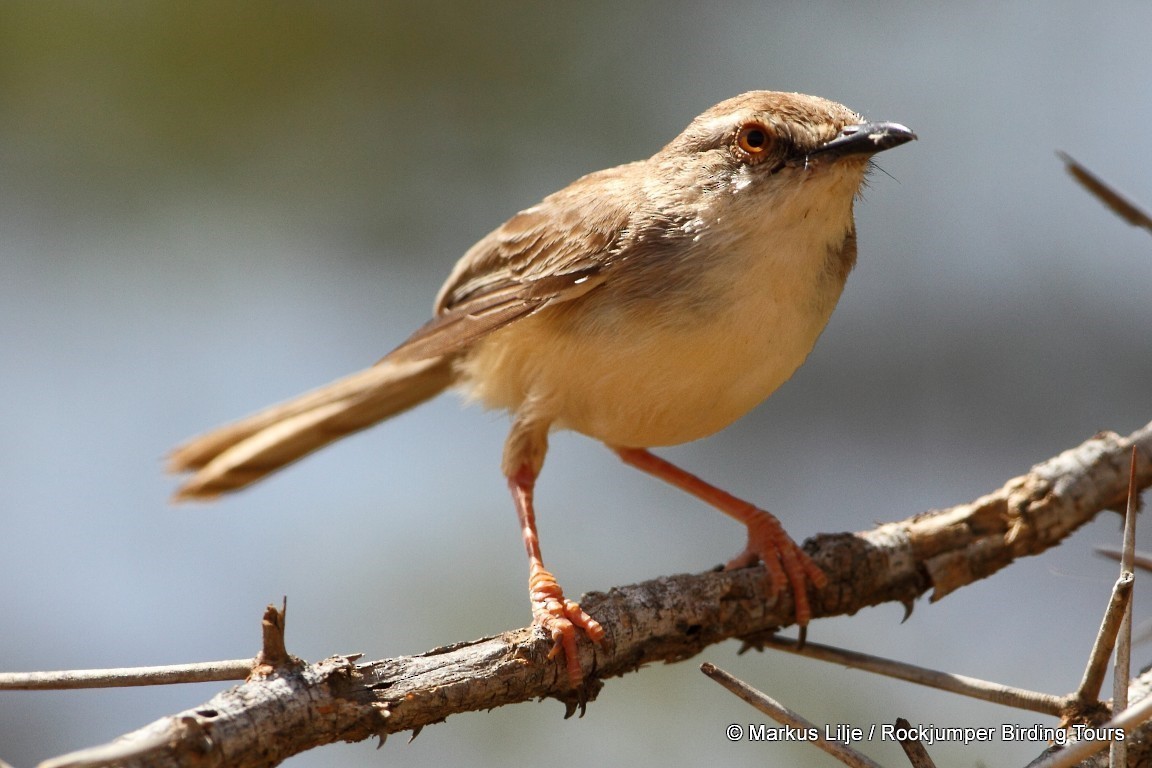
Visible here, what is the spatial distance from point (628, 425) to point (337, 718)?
82.5 inches

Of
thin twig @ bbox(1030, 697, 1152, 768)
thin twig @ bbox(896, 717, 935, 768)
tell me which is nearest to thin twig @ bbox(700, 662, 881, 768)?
thin twig @ bbox(896, 717, 935, 768)

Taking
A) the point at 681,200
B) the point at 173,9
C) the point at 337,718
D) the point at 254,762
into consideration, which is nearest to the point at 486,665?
the point at 337,718

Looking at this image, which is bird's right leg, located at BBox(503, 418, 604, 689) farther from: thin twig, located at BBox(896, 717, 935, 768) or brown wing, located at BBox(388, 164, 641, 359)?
thin twig, located at BBox(896, 717, 935, 768)

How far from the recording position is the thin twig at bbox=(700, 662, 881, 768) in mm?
1847

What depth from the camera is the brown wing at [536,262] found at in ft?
13.5

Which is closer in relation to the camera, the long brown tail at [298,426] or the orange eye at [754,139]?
the orange eye at [754,139]

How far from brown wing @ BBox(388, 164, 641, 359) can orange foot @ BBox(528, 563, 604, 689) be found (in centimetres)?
123

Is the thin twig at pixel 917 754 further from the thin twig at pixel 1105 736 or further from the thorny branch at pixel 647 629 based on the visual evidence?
the thorny branch at pixel 647 629

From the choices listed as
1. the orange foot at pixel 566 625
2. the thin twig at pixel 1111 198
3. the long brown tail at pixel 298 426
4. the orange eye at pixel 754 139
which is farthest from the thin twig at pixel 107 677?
the long brown tail at pixel 298 426

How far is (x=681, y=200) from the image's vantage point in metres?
4.05

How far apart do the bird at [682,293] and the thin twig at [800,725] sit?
1.37 meters

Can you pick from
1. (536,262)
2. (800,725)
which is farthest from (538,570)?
(800,725)

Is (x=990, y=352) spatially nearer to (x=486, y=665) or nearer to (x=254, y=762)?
(x=486, y=665)

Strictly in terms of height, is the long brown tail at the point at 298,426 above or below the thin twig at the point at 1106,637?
above
